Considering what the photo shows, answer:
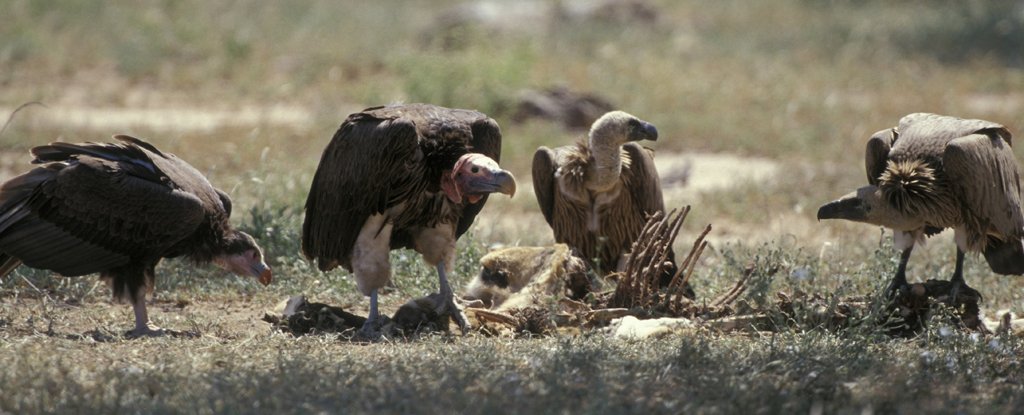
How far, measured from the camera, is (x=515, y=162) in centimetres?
1173

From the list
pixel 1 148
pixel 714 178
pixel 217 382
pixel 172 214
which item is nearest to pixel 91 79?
pixel 1 148

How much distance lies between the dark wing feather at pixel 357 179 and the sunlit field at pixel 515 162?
64cm

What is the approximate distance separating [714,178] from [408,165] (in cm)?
570

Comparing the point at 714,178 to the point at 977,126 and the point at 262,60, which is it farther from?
the point at 262,60

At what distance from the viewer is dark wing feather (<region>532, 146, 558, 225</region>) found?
7.80m

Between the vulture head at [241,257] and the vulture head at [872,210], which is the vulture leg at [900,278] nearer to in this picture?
the vulture head at [872,210]

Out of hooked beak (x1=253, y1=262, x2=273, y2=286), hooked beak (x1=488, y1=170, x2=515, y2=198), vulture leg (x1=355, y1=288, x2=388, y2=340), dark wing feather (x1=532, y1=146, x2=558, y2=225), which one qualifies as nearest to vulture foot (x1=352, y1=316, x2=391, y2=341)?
vulture leg (x1=355, y1=288, x2=388, y2=340)

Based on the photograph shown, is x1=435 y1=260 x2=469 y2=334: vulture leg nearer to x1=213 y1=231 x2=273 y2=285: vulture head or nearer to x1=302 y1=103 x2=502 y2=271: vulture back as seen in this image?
x1=302 y1=103 x2=502 y2=271: vulture back

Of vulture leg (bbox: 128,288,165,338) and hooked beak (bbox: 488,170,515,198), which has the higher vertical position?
hooked beak (bbox: 488,170,515,198)

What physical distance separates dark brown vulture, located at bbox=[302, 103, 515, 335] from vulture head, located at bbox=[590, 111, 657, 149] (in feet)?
2.80

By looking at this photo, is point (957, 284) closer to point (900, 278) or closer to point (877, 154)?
point (900, 278)

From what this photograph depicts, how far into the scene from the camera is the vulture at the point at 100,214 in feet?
20.3

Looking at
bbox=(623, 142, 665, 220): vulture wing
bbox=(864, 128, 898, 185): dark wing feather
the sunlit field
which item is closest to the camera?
Result: the sunlit field

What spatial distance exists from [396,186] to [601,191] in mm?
1636
